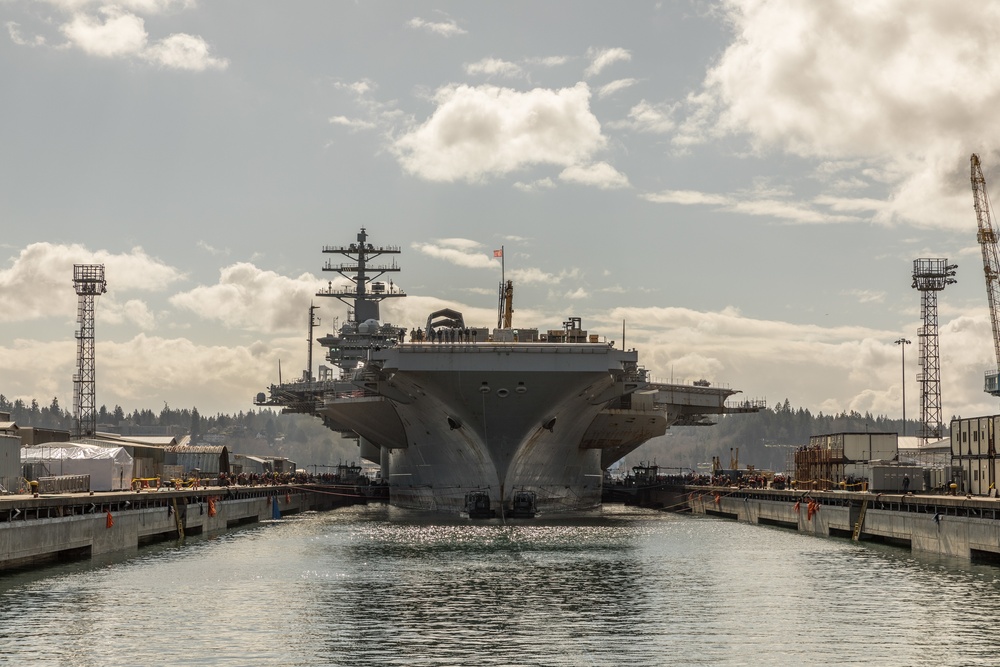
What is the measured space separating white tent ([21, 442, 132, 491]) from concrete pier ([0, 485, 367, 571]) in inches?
145

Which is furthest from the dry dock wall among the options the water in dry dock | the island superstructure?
the island superstructure

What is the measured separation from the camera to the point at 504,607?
2645 cm

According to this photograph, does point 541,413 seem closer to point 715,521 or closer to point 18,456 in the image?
point 715,521

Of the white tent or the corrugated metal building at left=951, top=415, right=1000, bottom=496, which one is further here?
the white tent

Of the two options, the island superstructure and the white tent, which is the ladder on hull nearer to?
the island superstructure

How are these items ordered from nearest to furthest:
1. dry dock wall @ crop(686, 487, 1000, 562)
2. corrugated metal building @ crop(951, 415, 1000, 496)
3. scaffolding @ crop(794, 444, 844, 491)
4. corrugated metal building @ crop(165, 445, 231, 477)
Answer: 1. dry dock wall @ crop(686, 487, 1000, 562)
2. corrugated metal building @ crop(951, 415, 1000, 496)
3. scaffolding @ crop(794, 444, 844, 491)
4. corrugated metal building @ crop(165, 445, 231, 477)

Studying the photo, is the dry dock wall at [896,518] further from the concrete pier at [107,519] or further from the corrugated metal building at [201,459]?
the corrugated metal building at [201,459]

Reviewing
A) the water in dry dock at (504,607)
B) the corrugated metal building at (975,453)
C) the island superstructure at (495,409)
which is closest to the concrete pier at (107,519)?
the water in dry dock at (504,607)

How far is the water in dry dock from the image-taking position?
20859mm

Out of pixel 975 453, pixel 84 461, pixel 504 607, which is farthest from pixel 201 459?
pixel 504 607

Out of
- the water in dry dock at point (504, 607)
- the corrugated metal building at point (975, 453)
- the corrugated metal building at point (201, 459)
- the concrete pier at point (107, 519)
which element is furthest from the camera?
the corrugated metal building at point (201, 459)

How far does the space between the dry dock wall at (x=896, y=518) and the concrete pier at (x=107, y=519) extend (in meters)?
28.3

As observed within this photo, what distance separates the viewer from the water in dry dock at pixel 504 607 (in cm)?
2086

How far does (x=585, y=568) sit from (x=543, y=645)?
13.5 m
